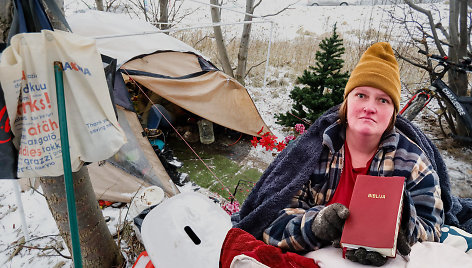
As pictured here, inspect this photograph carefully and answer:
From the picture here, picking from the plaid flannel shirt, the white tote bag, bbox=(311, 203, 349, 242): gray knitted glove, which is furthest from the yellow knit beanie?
the white tote bag

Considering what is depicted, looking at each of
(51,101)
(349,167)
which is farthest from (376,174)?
(51,101)

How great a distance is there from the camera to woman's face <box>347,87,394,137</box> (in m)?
1.23

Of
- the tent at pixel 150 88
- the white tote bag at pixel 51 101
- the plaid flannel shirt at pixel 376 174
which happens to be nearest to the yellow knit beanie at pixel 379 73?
the plaid flannel shirt at pixel 376 174

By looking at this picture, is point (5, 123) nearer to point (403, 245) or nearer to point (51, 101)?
point (51, 101)

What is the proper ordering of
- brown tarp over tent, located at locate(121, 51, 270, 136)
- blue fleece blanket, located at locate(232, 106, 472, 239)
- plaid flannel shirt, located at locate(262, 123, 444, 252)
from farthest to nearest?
brown tarp over tent, located at locate(121, 51, 270, 136)
blue fleece blanket, located at locate(232, 106, 472, 239)
plaid flannel shirt, located at locate(262, 123, 444, 252)

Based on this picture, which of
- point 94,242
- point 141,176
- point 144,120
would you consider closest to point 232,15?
point 144,120

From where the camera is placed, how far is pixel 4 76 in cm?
91

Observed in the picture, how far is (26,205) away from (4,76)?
2.37 metres

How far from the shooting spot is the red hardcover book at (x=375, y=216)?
0.91 m

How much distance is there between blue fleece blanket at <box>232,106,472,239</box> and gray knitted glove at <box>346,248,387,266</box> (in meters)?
0.44

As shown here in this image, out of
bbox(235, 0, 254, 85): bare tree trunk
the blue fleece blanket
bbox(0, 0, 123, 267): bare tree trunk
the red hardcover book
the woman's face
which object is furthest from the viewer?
bbox(235, 0, 254, 85): bare tree trunk

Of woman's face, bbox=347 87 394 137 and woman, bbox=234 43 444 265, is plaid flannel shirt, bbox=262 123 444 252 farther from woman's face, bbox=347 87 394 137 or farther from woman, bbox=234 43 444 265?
woman's face, bbox=347 87 394 137

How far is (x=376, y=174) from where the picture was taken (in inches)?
50.5

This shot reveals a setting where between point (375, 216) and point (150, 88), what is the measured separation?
3.01 m
